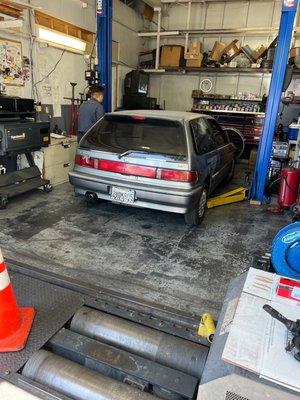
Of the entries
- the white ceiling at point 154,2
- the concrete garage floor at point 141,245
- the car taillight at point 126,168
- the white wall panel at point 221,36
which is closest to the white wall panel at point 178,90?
the white wall panel at point 221,36

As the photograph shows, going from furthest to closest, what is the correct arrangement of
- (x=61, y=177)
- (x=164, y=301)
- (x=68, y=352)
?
(x=61, y=177) < (x=164, y=301) < (x=68, y=352)

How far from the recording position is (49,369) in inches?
63.5

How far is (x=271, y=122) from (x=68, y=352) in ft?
14.5

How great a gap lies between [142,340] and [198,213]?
2.30 m

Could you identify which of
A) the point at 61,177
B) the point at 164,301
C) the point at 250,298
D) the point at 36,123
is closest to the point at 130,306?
the point at 164,301

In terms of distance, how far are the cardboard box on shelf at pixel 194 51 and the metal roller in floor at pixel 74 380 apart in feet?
30.3

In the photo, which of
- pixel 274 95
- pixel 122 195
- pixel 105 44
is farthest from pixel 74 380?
pixel 105 44

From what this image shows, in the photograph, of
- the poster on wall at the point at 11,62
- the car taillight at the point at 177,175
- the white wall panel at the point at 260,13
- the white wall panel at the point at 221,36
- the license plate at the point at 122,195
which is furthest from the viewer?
the white wall panel at the point at 221,36

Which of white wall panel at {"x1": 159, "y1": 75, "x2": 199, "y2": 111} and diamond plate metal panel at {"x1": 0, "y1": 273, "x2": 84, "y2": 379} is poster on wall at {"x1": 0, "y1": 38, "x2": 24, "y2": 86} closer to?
diamond plate metal panel at {"x1": 0, "y1": 273, "x2": 84, "y2": 379}

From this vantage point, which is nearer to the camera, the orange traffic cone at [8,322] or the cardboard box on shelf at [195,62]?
the orange traffic cone at [8,322]

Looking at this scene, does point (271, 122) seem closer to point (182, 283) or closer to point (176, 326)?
point (182, 283)

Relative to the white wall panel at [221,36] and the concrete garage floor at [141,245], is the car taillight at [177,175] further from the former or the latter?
the white wall panel at [221,36]

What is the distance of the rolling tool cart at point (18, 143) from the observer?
414 centimetres

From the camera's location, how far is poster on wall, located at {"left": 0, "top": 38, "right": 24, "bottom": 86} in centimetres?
506
